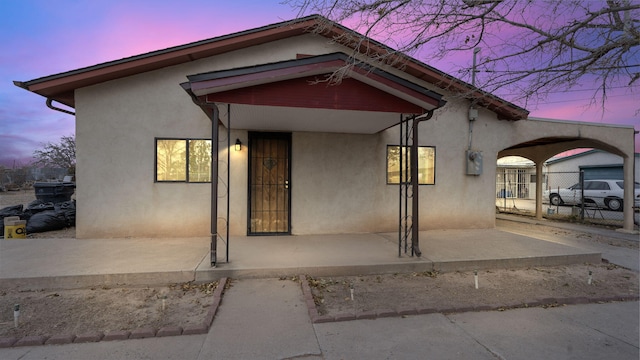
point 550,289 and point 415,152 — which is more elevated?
point 415,152

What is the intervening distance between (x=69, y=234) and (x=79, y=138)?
101 inches

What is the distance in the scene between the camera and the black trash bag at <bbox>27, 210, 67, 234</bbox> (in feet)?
25.9

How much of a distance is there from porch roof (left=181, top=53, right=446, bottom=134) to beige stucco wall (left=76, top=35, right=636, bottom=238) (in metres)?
2.10

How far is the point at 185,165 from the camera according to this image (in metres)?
7.16

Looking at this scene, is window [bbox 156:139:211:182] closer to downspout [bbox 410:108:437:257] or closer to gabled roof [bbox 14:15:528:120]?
gabled roof [bbox 14:15:528:120]

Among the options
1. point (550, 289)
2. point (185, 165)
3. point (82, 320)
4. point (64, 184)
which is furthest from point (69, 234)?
point (550, 289)

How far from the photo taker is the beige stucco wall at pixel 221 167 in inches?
271

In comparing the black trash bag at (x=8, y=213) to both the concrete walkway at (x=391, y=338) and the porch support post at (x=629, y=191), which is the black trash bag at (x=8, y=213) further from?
the porch support post at (x=629, y=191)

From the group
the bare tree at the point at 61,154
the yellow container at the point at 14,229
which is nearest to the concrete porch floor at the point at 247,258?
the yellow container at the point at 14,229

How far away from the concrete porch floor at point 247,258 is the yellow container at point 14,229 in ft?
2.91

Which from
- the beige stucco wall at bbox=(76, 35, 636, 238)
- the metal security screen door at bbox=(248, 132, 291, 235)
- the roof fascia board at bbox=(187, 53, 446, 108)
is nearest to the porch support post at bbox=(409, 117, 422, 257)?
the roof fascia board at bbox=(187, 53, 446, 108)

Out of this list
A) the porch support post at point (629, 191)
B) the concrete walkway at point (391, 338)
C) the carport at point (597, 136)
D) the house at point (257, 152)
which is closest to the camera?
the concrete walkway at point (391, 338)

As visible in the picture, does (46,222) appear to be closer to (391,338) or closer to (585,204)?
(391,338)

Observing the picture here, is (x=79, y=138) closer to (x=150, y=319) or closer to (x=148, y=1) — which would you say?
(x=148, y=1)
